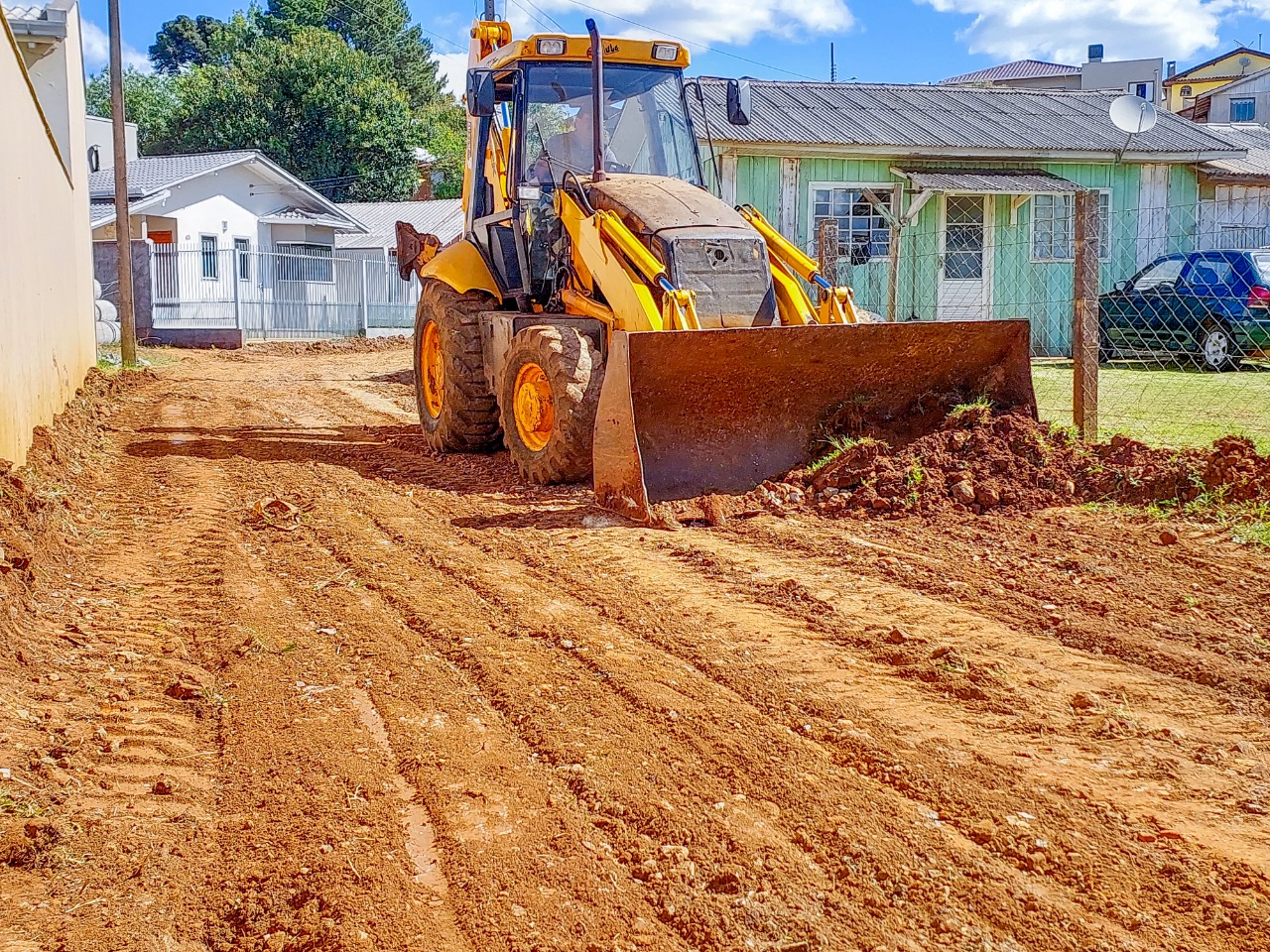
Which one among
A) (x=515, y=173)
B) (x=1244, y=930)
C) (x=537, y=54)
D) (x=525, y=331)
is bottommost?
(x=1244, y=930)

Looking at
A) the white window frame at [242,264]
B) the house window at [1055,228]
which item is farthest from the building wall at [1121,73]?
the white window frame at [242,264]

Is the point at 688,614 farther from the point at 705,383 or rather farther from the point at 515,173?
the point at 515,173

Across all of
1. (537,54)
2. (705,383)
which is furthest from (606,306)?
(537,54)

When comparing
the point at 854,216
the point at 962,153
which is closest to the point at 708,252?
the point at 854,216

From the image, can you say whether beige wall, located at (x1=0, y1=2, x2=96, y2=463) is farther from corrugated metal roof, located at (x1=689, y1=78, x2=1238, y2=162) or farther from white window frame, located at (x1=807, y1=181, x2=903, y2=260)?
white window frame, located at (x1=807, y1=181, x2=903, y2=260)

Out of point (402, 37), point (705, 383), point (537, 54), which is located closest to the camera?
point (705, 383)

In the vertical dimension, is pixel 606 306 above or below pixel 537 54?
below

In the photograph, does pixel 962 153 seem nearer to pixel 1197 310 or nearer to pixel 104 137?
pixel 1197 310

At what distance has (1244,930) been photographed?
277 centimetres

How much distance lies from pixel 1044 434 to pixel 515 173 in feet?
13.5

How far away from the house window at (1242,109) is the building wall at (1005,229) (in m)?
31.6

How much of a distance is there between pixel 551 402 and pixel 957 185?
42.7 feet

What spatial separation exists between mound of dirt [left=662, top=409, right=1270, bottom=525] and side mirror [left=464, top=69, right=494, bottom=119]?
132 inches

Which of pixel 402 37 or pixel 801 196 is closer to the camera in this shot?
pixel 801 196
